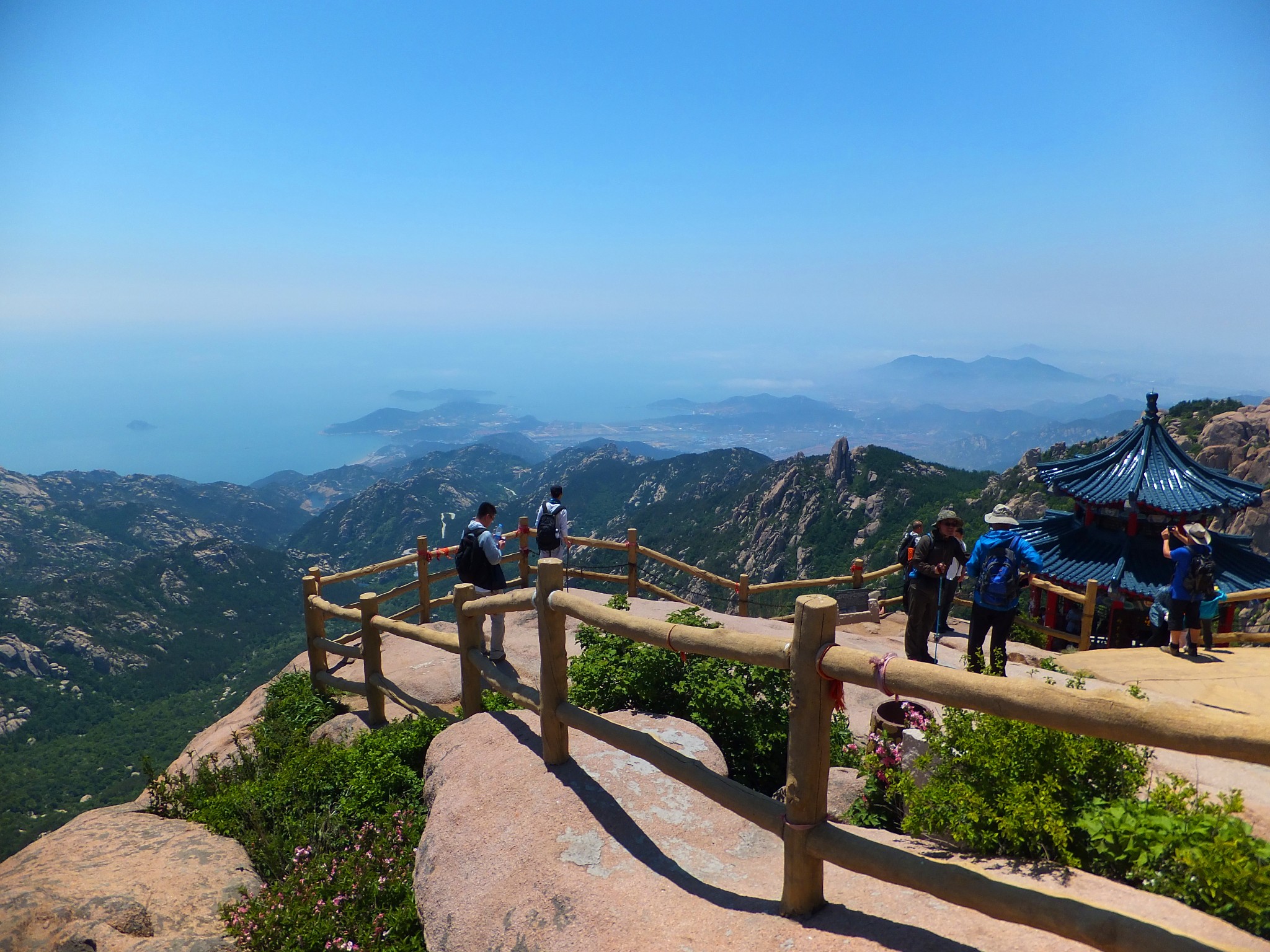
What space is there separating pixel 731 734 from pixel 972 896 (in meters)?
3.02

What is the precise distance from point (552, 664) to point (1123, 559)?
1554 centimetres

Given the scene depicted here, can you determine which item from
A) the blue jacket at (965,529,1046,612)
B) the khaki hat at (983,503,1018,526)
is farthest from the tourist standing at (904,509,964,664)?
the blue jacket at (965,529,1046,612)

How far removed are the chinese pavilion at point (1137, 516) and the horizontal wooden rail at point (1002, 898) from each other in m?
14.7

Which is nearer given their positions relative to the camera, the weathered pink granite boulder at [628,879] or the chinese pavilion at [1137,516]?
the weathered pink granite boulder at [628,879]

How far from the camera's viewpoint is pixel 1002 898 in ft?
8.75

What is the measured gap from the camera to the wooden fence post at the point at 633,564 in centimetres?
1323

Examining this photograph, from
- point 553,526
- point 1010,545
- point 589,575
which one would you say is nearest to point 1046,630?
point 1010,545

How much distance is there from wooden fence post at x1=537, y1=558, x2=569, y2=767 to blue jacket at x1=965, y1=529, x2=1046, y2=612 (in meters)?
5.03

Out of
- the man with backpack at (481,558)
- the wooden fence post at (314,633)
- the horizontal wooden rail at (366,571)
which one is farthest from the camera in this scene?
the horizontal wooden rail at (366,571)

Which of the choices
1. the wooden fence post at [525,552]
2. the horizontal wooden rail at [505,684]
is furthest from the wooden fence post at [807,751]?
the wooden fence post at [525,552]

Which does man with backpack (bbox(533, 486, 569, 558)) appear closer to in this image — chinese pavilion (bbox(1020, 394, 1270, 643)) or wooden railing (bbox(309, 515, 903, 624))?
wooden railing (bbox(309, 515, 903, 624))

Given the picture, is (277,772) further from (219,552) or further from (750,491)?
(219,552)

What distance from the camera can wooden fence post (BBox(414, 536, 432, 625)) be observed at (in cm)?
1158

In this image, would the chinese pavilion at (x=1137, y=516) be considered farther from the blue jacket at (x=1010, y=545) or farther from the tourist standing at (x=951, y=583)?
the blue jacket at (x=1010, y=545)
